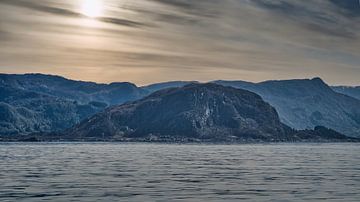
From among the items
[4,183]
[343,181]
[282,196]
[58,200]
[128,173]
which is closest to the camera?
[58,200]

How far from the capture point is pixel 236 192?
86.2m

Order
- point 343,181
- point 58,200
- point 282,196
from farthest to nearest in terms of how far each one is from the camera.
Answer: point 343,181 → point 282,196 → point 58,200

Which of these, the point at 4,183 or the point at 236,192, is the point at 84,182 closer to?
the point at 4,183

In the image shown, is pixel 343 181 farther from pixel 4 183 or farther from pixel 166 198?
pixel 4 183

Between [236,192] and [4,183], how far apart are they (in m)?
40.9

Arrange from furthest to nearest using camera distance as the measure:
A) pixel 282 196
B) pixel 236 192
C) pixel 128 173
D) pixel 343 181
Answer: pixel 128 173, pixel 343 181, pixel 236 192, pixel 282 196

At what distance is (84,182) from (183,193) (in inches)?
966

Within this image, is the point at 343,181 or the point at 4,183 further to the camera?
the point at 343,181

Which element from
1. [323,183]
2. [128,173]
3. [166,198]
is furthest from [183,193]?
[128,173]

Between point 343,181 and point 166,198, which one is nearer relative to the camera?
point 166,198

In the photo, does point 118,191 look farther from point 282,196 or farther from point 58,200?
point 282,196

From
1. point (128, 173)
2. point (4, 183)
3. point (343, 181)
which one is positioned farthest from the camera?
point (128, 173)

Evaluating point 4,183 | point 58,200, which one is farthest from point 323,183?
point 4,183

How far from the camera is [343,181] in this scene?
10544cm
